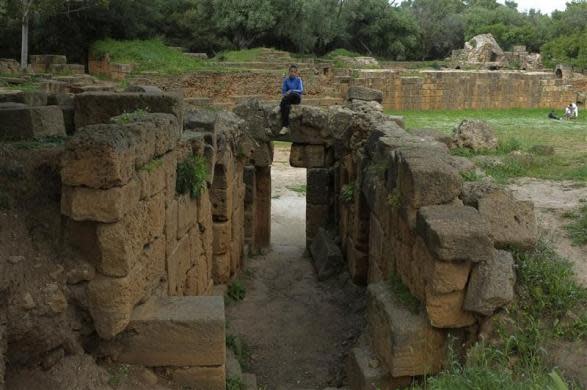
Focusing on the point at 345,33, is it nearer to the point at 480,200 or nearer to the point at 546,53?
the point at 546,53

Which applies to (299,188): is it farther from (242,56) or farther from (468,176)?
(242,56)

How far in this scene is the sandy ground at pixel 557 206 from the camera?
7.38 m

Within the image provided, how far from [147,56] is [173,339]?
80.4 feet

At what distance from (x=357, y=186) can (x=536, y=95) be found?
23.1 m

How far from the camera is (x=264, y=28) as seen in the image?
37.6 metres

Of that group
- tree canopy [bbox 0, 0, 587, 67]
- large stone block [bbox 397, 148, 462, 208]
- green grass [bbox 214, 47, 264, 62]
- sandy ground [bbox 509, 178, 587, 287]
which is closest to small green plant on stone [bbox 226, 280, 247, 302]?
sandy ground [bbox 509, 178, 587, 287]

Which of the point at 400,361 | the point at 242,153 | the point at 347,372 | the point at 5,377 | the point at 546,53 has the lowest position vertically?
the point at 347,372

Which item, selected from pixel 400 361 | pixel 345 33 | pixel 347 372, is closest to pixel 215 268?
pixel 347 372

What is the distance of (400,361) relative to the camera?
238 inches

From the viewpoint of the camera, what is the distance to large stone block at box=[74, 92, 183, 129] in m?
7.15

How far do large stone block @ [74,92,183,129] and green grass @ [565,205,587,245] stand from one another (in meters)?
4.83

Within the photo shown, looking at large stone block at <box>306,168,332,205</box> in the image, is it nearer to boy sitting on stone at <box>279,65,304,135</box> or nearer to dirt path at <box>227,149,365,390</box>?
boy sitting on stone at <box>279,65,304,135</box>

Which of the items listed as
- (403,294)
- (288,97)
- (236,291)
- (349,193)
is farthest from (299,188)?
(403,294)

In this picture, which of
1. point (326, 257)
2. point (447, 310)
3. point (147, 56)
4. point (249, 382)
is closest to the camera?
point (447, 310)
